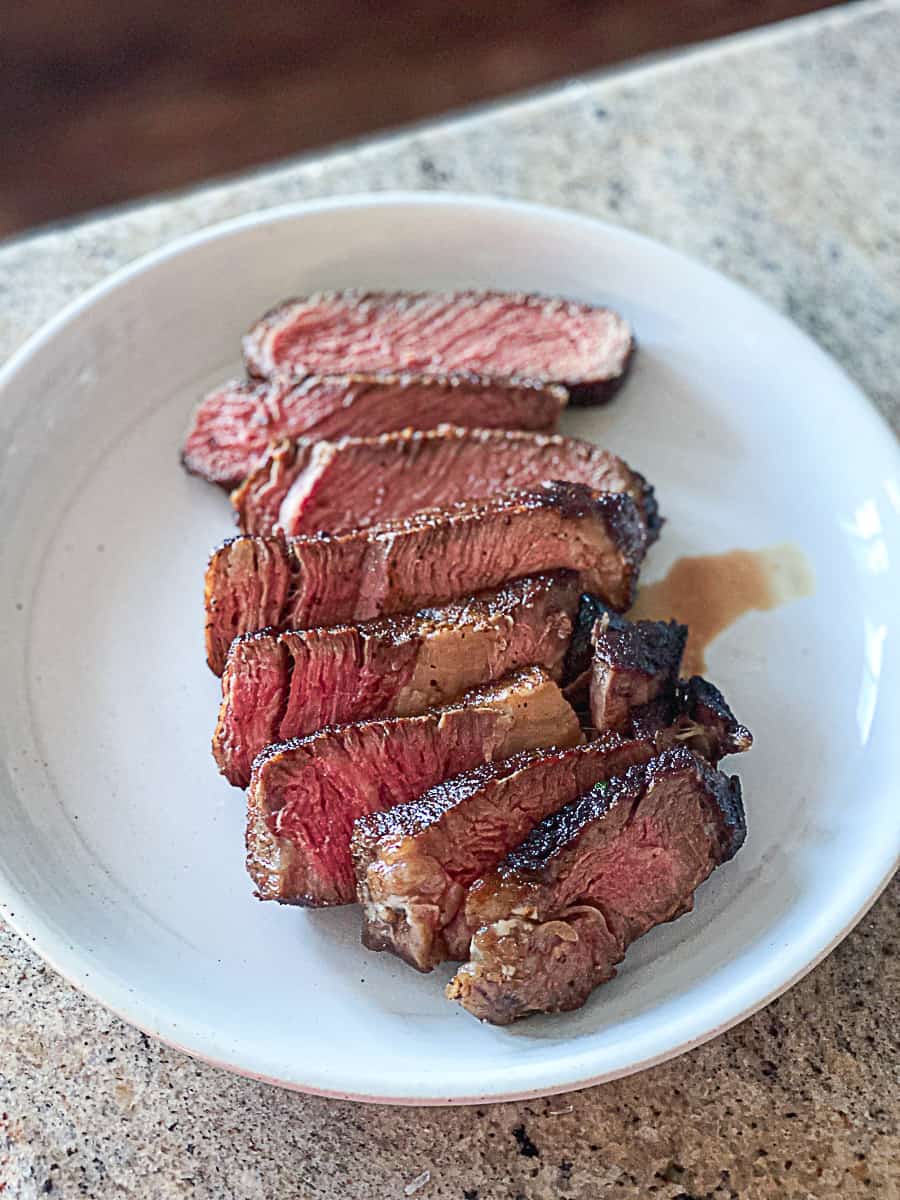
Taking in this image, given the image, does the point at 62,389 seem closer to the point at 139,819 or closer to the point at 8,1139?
the point at 139,819

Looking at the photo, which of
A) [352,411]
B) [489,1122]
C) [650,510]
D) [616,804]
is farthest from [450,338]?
[489,1122]

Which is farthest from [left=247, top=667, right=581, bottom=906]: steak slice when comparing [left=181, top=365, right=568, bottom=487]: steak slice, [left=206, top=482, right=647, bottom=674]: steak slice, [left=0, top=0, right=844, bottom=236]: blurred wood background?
[left=0, top=0, right=844, bottom=236]: blurred wood background

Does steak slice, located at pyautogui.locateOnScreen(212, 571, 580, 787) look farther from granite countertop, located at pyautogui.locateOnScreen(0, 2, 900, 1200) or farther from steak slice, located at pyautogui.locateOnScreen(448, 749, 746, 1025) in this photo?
granite countertop, located at pyautogui.locateOnScreen(0, 2, 900, 1200)

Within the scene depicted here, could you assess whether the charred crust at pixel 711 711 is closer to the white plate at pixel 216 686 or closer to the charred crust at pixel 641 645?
the charred crust at pixel 641 645

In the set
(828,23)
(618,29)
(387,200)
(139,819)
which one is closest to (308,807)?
(139,819)

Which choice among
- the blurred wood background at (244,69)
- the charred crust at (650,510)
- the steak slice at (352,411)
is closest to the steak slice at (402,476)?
the charred crust at (650,510)
